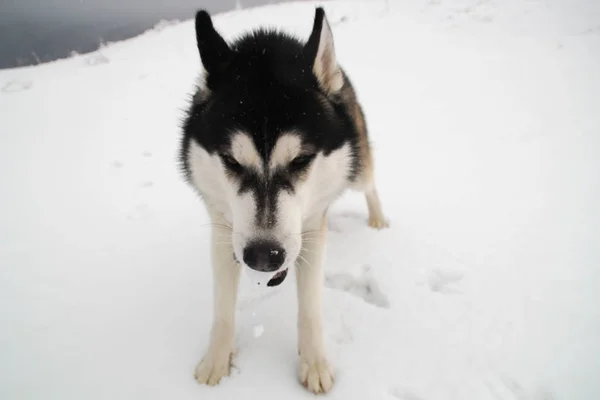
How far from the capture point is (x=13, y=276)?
8.51 feet

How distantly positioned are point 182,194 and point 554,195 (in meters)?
3.95

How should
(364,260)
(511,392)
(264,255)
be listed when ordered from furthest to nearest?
(364,260) → (511,392) → (264,255)

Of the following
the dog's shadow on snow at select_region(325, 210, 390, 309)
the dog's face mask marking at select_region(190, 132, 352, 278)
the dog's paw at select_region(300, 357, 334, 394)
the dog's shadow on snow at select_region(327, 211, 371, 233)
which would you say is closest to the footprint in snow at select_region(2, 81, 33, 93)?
the dog's shadow on snow at select_region(327, 211, 371, 233)

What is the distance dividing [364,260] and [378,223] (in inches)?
23.7

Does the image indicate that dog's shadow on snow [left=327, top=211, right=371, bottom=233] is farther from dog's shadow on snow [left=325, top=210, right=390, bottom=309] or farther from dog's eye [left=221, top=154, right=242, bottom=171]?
dog's eye [left=221, top=154, right=242, bottom=171]

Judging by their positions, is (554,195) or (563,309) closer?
(563,309)

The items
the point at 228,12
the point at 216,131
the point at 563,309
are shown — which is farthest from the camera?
the point at 228,12

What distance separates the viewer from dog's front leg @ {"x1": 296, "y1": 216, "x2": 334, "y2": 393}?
1.90 meters

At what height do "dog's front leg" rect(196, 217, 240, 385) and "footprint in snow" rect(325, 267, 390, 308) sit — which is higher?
"dog's front leg" rect(196, 217, 240, 385)

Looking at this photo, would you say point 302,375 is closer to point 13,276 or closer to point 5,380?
point 5,380

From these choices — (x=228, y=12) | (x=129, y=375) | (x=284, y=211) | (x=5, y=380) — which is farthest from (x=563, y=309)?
(x=228, y=12)

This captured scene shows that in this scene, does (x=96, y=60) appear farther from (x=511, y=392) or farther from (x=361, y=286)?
(x=511, y=392)

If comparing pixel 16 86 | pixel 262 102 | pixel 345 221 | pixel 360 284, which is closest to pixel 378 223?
pixel 345 221

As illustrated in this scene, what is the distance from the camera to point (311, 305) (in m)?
1.98
